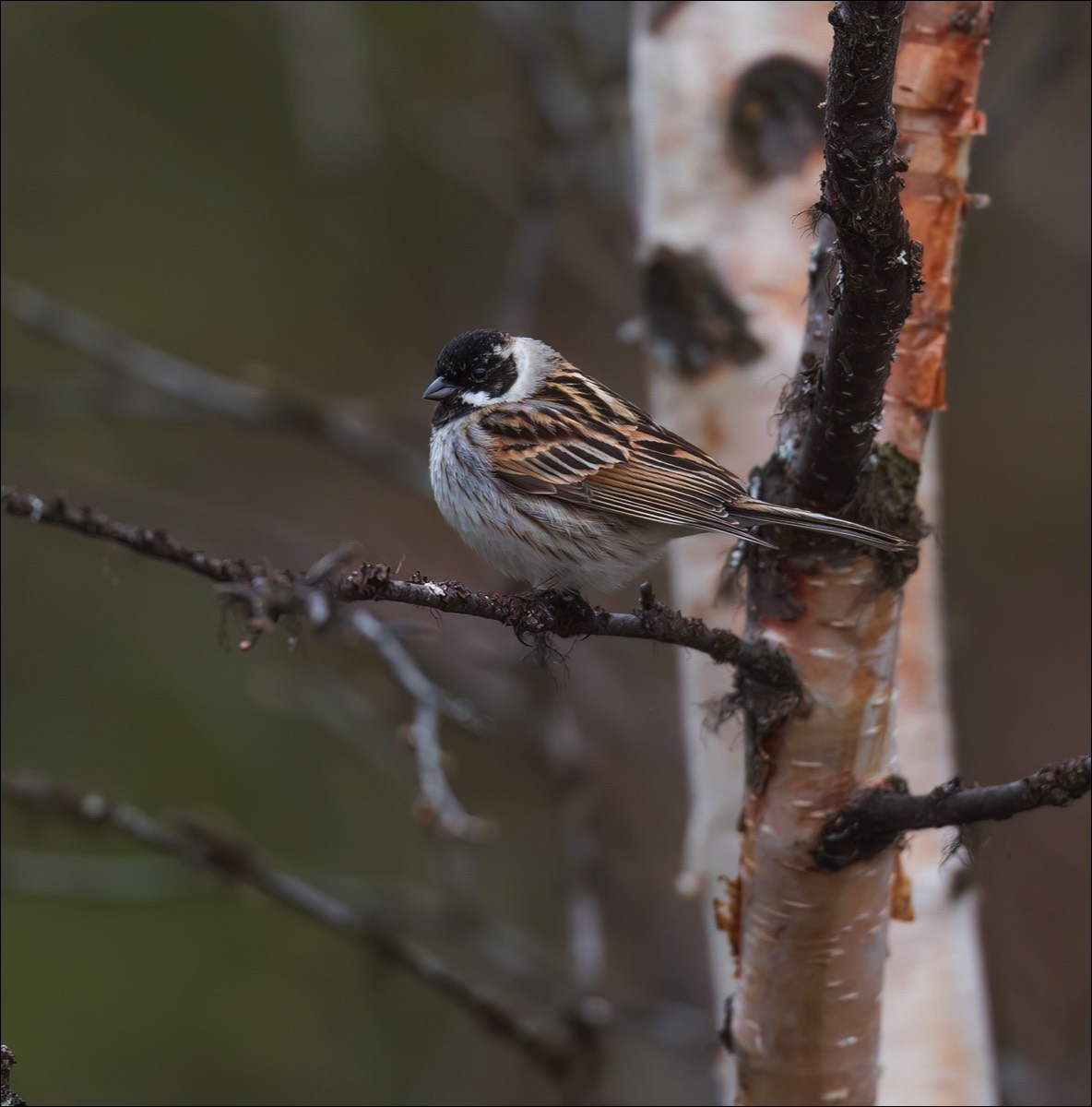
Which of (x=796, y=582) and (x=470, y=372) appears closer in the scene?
(x=796, y=582)

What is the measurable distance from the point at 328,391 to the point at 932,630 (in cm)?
657

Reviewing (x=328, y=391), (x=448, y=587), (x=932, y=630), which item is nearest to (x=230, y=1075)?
(x=328, y=391)

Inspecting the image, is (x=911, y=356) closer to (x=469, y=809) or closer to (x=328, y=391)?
(x=469, y=809)

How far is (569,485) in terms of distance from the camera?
12.4 feet

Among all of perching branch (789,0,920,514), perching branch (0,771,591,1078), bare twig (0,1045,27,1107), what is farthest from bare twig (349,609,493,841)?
bare twig (0,1045,27,1107)

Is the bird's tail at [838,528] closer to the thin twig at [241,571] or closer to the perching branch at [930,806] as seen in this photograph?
the perching branch at [930,806]

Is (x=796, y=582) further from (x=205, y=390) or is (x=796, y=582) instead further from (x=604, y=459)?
(x=205, y=390)

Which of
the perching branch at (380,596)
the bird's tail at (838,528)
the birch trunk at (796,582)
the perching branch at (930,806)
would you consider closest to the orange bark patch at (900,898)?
the birch trunk at (796,582)

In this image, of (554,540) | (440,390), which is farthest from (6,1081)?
(440,390)

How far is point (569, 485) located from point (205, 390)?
232 centimetres

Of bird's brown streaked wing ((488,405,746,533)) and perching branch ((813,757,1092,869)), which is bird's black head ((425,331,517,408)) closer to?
bird's brown streaked wing ((488,405,746,533))

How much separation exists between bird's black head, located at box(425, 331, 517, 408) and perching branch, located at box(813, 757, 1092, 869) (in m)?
2.07

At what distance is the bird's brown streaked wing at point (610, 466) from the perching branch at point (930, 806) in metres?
0.92

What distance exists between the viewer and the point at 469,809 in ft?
25.2
